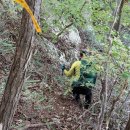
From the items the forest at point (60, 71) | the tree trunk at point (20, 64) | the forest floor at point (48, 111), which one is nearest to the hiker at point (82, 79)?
the forest at point (60, 71)

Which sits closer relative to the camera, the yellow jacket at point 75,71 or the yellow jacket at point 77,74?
the yellow jacket at point 77,74

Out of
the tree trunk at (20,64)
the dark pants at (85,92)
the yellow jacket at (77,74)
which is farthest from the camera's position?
the dark pants at (85,92)

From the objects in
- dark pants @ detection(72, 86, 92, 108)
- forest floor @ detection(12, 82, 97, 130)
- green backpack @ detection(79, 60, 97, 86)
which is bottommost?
forest floor @ detection(12, 82, 97, 130)

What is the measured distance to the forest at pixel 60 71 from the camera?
432 centimetres

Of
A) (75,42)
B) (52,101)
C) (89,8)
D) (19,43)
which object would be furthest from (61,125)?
(75,42)

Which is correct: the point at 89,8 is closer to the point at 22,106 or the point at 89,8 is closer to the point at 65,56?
the point at 65,56

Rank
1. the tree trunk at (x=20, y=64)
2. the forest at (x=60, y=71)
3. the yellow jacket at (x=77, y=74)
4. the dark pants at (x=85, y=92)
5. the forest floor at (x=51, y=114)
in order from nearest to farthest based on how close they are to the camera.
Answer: the tree trunk at (x=20, y=64)
the forest at (x=60, y=71)
the forest floor at (x=51, y=114)
the yellow jacket at (x=77, y=74)
the dark pants at (x=85, y=92)

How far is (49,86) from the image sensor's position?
25.4 feet

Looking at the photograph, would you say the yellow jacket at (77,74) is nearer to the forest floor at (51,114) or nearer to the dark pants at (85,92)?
the dark pants at (85,92)

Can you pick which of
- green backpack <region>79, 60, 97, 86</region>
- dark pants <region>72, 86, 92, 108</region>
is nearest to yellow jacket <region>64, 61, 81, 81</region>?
green backpack <region>79, 60, 97, 86</region>

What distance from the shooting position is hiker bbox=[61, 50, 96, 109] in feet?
21.7

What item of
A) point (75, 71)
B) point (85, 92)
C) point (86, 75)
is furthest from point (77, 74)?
point (85, 92)

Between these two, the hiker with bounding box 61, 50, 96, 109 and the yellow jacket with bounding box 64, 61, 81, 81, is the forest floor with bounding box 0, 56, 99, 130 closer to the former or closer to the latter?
the hiker with bounding box 61, 50, 96, 109

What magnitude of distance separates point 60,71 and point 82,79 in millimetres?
1954
